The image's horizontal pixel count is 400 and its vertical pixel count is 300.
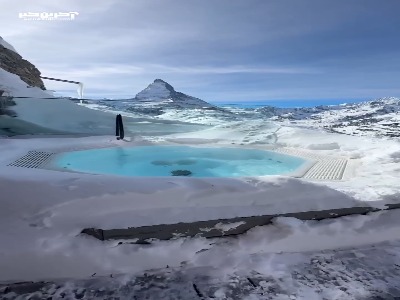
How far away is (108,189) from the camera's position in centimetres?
239

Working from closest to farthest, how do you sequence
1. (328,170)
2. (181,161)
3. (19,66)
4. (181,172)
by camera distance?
(328,170) < (181,172) < (181,161) < (19,66)

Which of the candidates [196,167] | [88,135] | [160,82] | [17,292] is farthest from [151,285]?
[160,82]

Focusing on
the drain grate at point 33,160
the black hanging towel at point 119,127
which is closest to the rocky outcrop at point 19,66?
the black hanging towel at point 119,127

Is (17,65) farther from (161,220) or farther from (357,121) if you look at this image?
(357,121)

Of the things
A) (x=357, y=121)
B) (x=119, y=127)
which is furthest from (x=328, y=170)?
(x=357, y=121)

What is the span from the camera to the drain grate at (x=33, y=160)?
15.9 ft

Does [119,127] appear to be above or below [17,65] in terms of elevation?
below

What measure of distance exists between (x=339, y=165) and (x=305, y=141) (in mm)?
3297

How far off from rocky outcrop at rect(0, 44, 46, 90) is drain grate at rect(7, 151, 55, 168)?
17289 millimetres

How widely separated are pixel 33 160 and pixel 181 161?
3572mm

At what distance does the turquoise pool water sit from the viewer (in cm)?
652

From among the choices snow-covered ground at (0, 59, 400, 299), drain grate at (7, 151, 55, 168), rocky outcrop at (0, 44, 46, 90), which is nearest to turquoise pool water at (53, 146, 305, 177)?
drain grate at (7, 151, 55, 168)

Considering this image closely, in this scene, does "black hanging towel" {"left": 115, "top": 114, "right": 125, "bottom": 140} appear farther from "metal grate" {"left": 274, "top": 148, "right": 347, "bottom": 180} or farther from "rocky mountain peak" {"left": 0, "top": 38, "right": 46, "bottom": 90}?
"rocky mountain peak" {"left": 0, "top": 38, "right": 46, "bottom": 90}

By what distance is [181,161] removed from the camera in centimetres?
776
